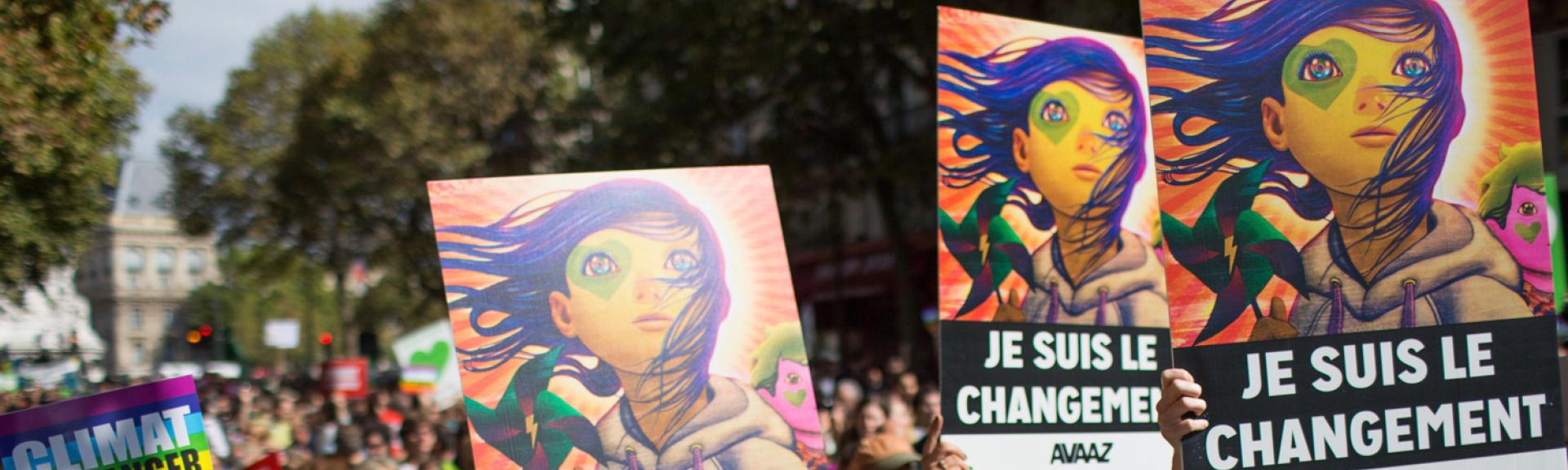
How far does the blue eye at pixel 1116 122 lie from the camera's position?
18.9 ft

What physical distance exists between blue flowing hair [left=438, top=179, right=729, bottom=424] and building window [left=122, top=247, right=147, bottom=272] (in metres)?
85.0

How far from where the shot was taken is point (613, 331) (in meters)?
4.60

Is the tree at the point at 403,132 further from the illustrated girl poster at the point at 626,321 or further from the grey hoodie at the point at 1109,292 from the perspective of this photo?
the illustrated girl poster at the point at 626,321

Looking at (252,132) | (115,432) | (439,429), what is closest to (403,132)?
(252,132)

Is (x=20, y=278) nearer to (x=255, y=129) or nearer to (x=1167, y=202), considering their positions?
(x=1167, y=202)

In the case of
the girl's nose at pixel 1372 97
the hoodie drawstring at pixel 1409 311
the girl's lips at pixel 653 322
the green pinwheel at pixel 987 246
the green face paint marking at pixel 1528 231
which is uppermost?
the girl's nose at pixel 1372 97

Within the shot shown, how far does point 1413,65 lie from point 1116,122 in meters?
2.50

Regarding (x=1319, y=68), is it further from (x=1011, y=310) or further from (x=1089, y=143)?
(x=1089, y=143)

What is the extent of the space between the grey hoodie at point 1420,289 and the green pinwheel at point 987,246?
2.10 m

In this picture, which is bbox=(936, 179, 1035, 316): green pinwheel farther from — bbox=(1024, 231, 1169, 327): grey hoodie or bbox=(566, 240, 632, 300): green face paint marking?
bbox=(566, 240, 632, 300): green face paint marking

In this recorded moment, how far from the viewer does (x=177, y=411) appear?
507cm

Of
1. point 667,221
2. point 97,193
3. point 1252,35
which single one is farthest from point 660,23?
point 1252,35

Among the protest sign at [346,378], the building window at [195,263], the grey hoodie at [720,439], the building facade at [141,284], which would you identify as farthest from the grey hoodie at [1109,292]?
the building window at [195,263]

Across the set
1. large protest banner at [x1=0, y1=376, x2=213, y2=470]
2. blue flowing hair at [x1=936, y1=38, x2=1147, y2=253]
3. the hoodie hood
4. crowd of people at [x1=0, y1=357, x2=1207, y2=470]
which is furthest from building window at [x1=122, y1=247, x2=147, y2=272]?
the hoodie hood
